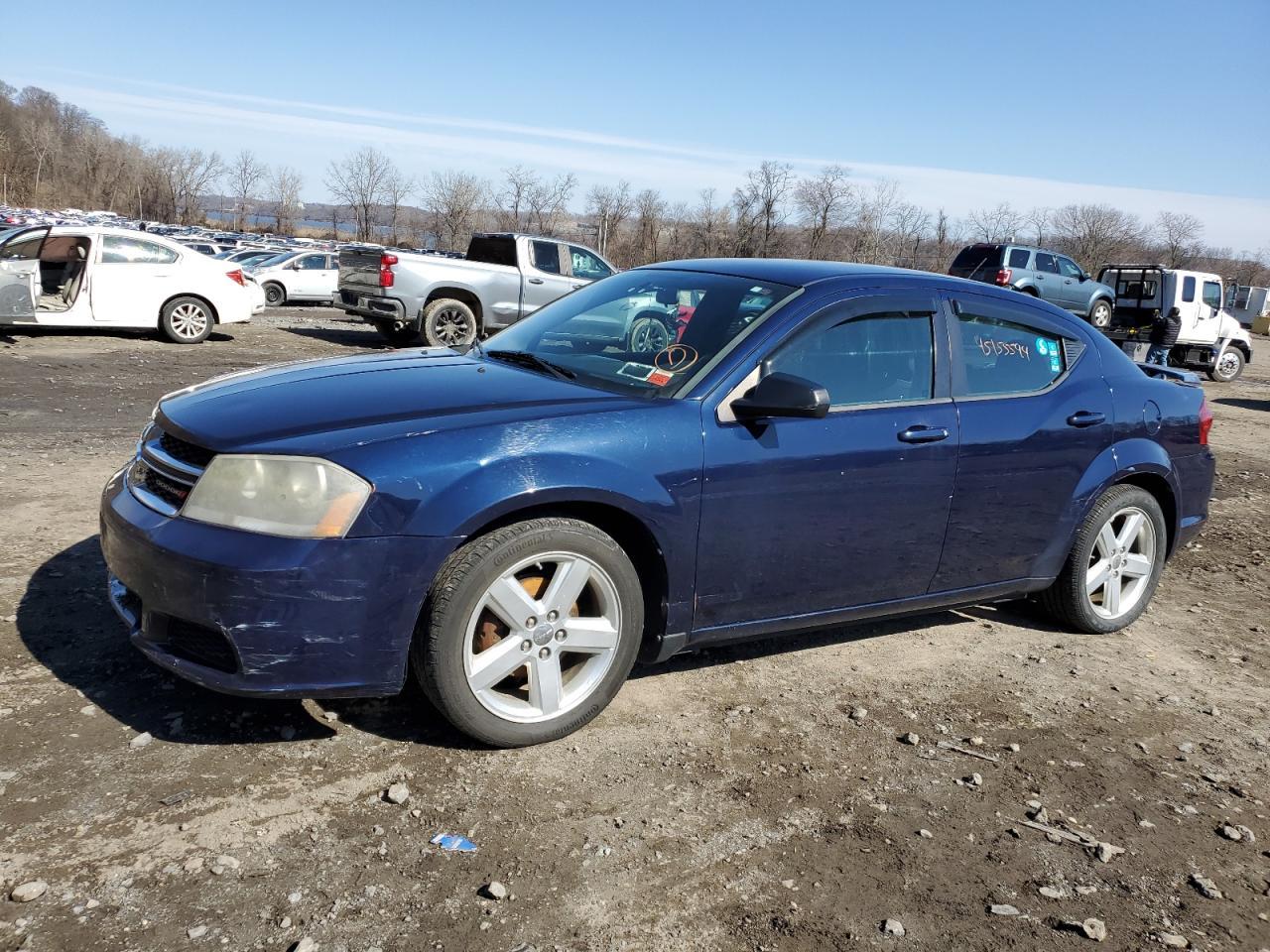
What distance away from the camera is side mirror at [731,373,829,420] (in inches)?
137

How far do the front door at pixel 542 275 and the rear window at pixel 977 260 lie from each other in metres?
12.4

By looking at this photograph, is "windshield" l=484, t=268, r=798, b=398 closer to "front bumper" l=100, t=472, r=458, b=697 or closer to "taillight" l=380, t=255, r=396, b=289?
"front bumper" l=100, t=472, r=458, b=697

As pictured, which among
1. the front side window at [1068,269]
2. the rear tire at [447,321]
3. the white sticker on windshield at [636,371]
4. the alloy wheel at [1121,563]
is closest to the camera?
the white sticker on windshield at [636,371]

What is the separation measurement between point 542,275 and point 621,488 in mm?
13721

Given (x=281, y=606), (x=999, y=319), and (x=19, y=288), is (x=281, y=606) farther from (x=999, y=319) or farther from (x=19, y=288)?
(x=19, y=288)

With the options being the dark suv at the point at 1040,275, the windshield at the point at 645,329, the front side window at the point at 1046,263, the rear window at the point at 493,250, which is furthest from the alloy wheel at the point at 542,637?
the front side window at the point at 1046,263

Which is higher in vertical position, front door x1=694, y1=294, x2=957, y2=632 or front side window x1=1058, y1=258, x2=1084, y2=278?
front side window x1=1058, y1=258, x2=1084, y2=278

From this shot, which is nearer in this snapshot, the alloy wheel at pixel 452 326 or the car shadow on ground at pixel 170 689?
the car shadow on ground at pixel 170 689

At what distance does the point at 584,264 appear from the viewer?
17.2m

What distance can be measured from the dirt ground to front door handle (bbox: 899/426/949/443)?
3.50 ft

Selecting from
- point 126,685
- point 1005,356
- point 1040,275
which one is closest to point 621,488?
point 126,685

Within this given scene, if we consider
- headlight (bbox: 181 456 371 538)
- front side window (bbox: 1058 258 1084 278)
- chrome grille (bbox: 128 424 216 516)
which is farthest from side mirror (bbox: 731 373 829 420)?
front side window (bbox: 1058 258 1084 278)

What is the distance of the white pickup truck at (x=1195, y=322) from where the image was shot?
21531 mm

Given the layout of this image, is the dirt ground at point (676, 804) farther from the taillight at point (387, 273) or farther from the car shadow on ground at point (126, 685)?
the taillight at point (387, 273)
